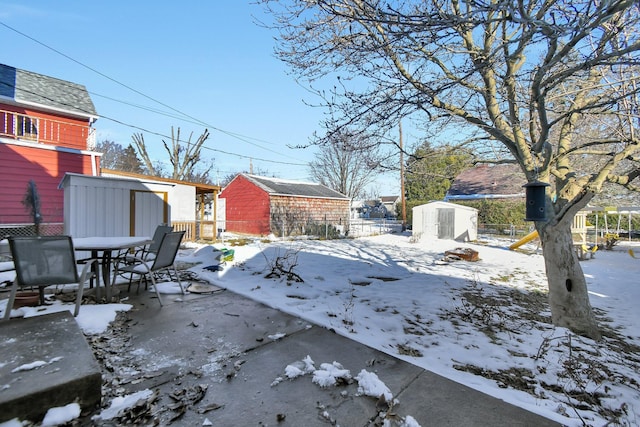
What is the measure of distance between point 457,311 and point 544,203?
1915 mm

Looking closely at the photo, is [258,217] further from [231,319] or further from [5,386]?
[5,386]

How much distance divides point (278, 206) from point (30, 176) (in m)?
11.6

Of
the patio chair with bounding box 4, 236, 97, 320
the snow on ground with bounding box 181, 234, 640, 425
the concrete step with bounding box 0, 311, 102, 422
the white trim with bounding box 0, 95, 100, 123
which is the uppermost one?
the white trim with bounding box 0, 95, 100, 123

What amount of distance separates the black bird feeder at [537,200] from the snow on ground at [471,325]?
1512mm

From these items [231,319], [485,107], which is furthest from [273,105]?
[231,319]

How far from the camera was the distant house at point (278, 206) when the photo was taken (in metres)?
18.9

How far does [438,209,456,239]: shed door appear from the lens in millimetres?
15859

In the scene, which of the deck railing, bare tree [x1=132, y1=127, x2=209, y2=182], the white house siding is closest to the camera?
the deck railing

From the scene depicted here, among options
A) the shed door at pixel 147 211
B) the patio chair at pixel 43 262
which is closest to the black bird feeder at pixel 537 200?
the patio chair at pixel 43 262

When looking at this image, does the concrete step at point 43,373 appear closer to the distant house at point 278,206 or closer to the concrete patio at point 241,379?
the concrete patio at point 241,379

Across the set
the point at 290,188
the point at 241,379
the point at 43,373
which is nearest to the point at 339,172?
the point at 290,188

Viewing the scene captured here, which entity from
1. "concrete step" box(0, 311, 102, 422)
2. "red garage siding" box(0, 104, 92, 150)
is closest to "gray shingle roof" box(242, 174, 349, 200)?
"red garage siding" box(0, 104, 92, 150)

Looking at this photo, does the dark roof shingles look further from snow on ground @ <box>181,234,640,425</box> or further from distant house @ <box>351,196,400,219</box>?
distant house @ <box>351,196,400,219</box>

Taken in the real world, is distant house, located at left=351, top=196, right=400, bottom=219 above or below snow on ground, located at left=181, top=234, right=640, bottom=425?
above
